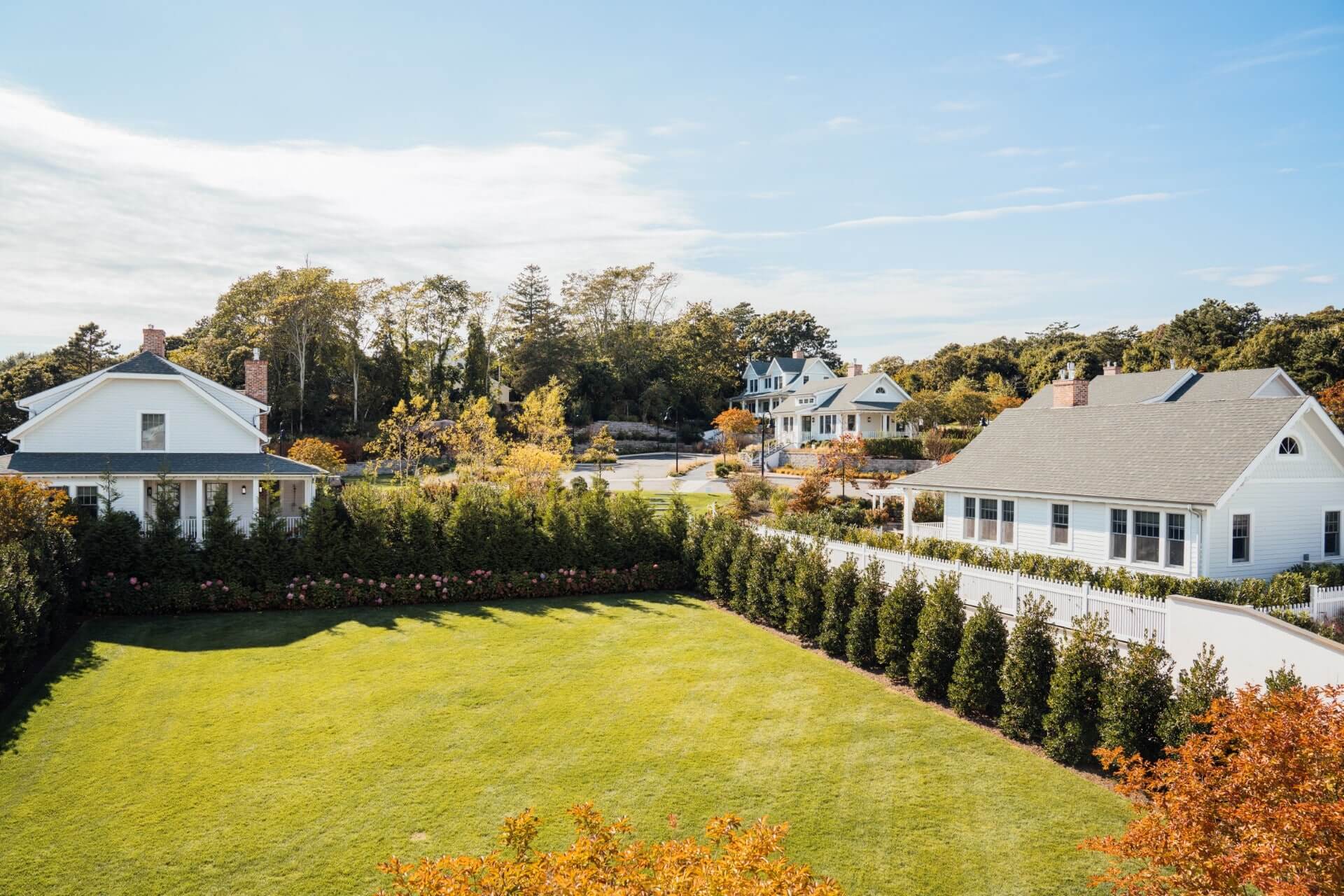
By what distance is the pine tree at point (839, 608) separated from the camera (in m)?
15.4

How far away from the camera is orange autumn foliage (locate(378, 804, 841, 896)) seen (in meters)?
4.34

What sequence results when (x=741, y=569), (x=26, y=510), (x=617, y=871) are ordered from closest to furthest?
(x=617, y=871), (x=26, y=510), (x=741, y=569)

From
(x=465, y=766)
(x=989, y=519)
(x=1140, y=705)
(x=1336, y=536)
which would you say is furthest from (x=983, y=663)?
(x=1336, y=536)

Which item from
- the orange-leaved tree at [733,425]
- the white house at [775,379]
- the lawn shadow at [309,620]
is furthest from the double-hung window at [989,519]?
the white house at [775,379]

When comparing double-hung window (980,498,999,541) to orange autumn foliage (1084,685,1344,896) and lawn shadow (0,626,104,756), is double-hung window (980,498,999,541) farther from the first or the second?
lawn shadow (0,626,104,756)

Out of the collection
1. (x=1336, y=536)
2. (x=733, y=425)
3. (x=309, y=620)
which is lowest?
(x=309, y=620)

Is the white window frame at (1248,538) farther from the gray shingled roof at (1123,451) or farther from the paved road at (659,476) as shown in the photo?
the paved road at (659,476)

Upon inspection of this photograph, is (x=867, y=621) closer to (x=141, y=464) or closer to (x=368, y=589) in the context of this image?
(x=368, y=589)

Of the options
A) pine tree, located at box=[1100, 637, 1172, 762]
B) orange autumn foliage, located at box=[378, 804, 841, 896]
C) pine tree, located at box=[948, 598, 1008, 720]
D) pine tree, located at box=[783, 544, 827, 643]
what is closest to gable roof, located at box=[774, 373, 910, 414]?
pine tree, located at box=[783, 544, 827, 643]

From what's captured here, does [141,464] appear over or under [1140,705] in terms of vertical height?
over

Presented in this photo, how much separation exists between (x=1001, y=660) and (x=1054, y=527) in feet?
31.2

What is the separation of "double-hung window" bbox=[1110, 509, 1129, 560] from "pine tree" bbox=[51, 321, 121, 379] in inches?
2405

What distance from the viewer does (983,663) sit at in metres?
12.1

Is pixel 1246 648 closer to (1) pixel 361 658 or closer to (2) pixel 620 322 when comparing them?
(1) pixel 361 658
